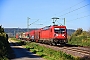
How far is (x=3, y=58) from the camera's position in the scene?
20.7 m

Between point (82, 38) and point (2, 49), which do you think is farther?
point (82, 38)

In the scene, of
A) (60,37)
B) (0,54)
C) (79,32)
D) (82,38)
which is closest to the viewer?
(0,54)

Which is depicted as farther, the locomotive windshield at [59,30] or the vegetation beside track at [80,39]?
the vegetation beside track at [80,39]

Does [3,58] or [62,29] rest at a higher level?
[62,29]

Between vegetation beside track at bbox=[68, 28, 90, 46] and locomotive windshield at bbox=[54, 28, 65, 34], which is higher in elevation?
locomotive windshield at bbox=[54, 28, 65, 34]

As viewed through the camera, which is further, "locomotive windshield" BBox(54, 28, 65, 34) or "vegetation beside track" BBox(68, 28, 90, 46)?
"vegetation beside track" BBox(68, 28, 90, 46)

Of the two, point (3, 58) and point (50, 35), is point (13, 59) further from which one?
point (50, 35)

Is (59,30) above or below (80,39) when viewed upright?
above

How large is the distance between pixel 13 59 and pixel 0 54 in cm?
144

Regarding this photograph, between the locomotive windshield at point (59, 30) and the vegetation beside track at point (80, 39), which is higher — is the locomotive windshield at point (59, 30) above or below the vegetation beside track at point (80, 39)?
above

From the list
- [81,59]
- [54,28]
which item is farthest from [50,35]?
[81,59]

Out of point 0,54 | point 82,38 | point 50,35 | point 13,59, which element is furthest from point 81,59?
point 82,38

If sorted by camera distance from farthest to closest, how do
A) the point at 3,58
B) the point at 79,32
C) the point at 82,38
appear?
1. the point at 79,32
2. the point at 82,38
3. the point at 3,58

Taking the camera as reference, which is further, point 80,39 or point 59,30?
point 80,39
